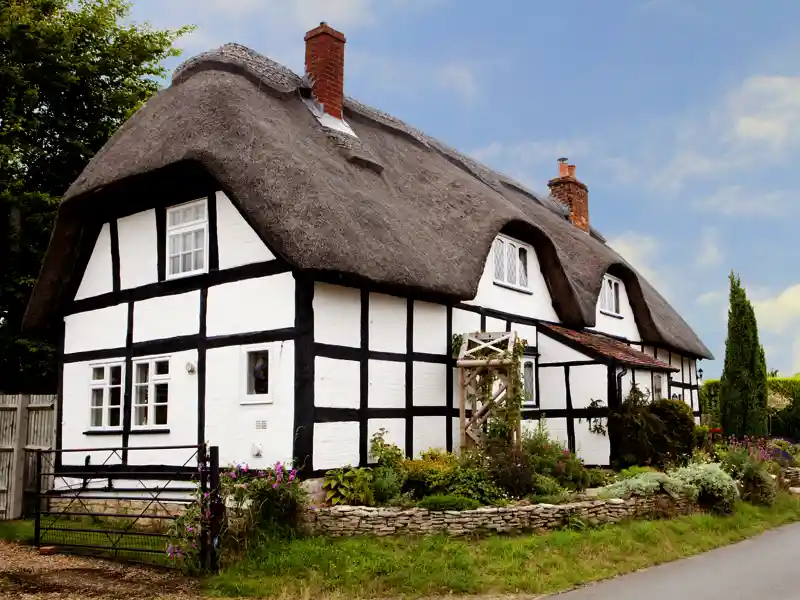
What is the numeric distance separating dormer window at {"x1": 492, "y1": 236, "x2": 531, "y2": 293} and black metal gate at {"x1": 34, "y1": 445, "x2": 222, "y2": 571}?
22.3 feet

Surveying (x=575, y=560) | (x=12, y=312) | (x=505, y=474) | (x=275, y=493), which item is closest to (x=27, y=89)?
(x=12, y=312)

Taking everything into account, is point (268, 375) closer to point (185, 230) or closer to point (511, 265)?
point (185, 230)

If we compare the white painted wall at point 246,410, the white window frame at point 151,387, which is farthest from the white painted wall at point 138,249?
the white painted wall at point 246,410

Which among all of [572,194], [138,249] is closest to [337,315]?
[138,249]

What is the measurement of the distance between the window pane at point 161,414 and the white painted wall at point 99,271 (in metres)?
2.65

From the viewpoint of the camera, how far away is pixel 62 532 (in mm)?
12414

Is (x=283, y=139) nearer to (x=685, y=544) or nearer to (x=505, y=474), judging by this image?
(x=505, y=474)

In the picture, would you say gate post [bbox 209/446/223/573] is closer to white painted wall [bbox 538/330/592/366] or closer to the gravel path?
the gravel path

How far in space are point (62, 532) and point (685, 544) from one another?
30.4 feet

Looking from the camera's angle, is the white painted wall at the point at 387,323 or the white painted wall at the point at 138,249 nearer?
the white painted wall at the point at 387,323

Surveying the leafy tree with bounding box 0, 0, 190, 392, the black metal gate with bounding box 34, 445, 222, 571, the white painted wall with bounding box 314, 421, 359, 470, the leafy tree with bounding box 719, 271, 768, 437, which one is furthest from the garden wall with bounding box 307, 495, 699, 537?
the leafy tree with bounding box 719, 271, 768, 437

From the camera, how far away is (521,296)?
647 inches

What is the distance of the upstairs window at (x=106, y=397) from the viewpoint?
13.9 meters

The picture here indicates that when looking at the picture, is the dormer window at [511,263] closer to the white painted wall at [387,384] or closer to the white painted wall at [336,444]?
the white painted wall at [387,384]
